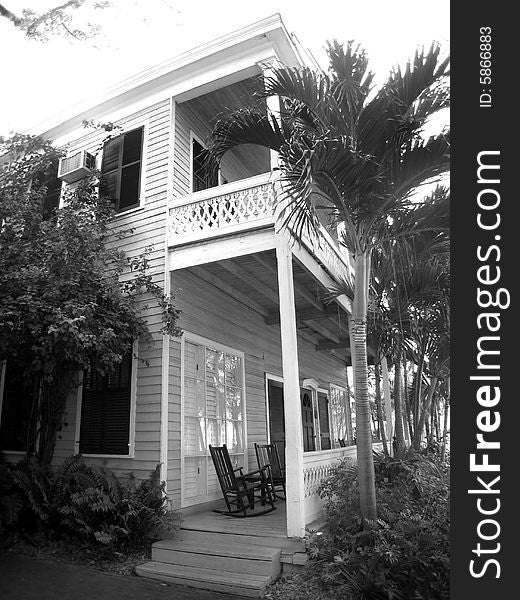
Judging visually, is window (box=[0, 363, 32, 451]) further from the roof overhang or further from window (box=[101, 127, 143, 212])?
the roof overhang

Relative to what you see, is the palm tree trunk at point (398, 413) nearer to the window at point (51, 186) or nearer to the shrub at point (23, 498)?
the shrub at point (23, 498)

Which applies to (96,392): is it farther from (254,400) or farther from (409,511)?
(409,511)

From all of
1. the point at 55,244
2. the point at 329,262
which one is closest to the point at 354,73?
the point at 329,262

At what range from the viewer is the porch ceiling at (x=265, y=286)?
6859mm

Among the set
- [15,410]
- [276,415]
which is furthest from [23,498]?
[276,415]

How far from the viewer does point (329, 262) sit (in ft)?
24.6

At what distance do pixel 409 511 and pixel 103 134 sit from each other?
7.45 meters

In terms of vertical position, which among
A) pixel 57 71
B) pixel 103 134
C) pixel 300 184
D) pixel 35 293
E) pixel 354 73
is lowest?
pixel 35 293

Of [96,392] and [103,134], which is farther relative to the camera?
[103,134]

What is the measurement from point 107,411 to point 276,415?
3.67 m

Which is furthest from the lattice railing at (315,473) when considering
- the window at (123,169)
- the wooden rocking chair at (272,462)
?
the window at (123,169)

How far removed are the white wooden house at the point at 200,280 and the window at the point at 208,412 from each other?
3cm

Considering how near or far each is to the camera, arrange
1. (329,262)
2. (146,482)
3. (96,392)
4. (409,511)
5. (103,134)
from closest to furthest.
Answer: (409,511)
(146,482)
(96,392)
(329,262)
(103,134)

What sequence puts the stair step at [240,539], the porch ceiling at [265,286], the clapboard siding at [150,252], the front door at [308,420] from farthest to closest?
the front door at [308,420] → the porch ceiling at [265,286] → the clapboard siding at [150,252] → the stair step at [240,539]
